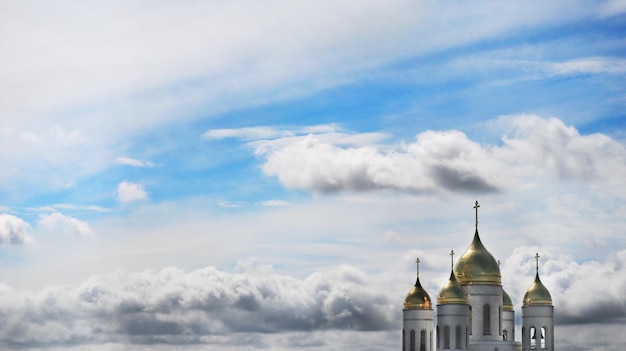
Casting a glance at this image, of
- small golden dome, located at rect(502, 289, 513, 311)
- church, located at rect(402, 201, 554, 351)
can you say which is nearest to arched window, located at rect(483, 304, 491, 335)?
church, located at rect(402, 201, 554, 351)

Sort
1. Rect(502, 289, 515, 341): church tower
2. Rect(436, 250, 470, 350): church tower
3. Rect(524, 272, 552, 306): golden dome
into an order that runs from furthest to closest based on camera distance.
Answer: Rect(502, 289, 515, 341): church tower < Rect(524, 272, 552, 306): golden dome < Rect(436, 250, 470, 350): church tower

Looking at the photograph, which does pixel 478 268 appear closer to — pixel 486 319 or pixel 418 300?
pixel 486 319

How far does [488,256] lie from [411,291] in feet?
22.3

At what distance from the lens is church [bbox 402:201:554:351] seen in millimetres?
99188

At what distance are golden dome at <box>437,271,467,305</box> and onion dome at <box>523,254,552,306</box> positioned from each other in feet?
25.8

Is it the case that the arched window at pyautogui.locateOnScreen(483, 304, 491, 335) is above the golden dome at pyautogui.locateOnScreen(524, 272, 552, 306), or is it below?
below

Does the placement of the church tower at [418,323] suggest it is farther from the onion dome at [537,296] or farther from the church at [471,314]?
the onion dome at [537,296]

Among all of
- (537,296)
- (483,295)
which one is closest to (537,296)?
(537,296)

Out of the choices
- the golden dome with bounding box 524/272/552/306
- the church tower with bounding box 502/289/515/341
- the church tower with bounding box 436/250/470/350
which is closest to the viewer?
the church tower with bounding box 436/250/470/350

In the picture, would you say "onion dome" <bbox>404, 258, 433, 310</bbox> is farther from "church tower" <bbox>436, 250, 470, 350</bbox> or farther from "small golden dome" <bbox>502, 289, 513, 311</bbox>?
"small golden dome" <bbox>502, 289, 513, 311</bbox>

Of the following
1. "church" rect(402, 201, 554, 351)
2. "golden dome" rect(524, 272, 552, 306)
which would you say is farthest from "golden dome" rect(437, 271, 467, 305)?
"golden dome" rect(524, 272, 552, 306)

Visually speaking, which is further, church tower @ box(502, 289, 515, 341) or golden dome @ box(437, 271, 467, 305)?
church tower @ box(502, 289, 515, 341)

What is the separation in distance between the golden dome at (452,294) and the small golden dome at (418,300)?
2.03m

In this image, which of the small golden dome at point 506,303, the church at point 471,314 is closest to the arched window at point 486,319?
the church at point 471,314
